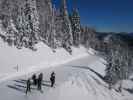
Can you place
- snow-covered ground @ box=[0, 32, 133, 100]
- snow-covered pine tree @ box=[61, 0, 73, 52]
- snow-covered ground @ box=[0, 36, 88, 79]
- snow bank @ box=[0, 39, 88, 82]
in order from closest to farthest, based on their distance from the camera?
snow-covered ground @ box=[0, 32, 133, 100] < snow bank @ box=[0, 39, 88, 82] < snow-covered ground @ box=[0, 36, 88, 79] < snow-covered pine tree @ box=[61, 0, 73, 52]

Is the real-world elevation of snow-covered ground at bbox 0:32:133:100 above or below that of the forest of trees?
below

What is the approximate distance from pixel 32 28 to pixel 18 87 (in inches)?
949

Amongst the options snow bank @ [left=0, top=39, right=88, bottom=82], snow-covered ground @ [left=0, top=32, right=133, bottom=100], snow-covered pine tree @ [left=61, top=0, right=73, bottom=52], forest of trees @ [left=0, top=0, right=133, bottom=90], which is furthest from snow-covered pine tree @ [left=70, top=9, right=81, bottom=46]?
snow-covered ground @ [left=0, top=32, right=133, bottom=100]

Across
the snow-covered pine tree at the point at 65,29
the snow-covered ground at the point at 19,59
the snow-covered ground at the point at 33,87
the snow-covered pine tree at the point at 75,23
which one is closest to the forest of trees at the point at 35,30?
the snow-covered pine tree at the point at 65,29

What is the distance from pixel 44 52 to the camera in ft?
144

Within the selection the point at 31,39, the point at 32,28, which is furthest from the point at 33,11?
the point at 31,39

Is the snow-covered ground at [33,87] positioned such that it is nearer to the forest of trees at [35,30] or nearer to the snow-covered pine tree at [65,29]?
the forest of trees at [35,30]

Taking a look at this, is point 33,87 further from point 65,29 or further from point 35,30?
point 65,29

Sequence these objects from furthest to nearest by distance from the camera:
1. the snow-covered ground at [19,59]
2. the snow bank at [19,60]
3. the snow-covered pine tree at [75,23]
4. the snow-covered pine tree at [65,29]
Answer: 1. the snow-covered pine tree at [75,23]
2. the snow-covered pine tree at [65,29]
3. the snow-covered ground at [19,59]
4. the snow bank at [19,60]

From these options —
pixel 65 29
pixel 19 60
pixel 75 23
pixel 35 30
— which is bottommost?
pixel 19 60

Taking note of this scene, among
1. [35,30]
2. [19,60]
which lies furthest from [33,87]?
[35,30]

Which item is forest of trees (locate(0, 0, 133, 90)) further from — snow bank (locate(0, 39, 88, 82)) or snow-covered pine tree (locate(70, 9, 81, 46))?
snow-covered pine tree (locate(70, 9, 81, 46))

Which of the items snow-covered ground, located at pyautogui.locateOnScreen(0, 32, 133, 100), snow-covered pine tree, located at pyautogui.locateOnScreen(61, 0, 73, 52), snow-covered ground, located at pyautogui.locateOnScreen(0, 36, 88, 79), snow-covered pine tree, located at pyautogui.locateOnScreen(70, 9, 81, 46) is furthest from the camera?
snow-covered pine tree, located at pyautogui.locateOnScreen(70, 9, 81, 46)

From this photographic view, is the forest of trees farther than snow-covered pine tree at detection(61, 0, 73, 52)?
No
